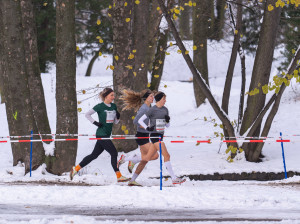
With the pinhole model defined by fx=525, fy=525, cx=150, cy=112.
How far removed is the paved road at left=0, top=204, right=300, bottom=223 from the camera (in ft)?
22.8

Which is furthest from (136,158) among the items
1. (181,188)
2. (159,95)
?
(181,188)

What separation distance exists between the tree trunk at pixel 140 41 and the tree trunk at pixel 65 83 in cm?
282

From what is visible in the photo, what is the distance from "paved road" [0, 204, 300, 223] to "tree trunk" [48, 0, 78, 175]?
4374 millimetres

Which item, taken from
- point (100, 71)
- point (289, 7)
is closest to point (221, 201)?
point (289, 7)

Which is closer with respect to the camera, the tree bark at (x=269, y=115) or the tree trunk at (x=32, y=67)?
the tree bark at (x=269, y=115)

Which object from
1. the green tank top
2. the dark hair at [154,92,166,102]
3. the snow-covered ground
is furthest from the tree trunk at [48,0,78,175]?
the dark hair at [154,92,166,102]

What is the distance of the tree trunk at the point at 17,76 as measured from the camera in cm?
1191

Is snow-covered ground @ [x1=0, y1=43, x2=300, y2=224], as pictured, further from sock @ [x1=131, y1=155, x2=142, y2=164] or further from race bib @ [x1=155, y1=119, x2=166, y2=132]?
race bib @ [x1=155, y1=119, x2=166, y2=132]

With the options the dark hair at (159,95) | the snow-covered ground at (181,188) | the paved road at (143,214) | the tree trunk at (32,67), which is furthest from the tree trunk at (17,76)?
the paved road at (143,214)

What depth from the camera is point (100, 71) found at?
47.7 meters

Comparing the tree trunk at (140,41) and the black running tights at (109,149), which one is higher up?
the tree trunk at (140,41)

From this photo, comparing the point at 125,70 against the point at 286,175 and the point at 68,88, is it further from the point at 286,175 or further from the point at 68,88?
the point at 286,175

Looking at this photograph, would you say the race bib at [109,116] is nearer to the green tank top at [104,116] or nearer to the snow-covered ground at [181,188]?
the green tank top at [104,116]

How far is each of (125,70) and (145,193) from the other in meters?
5.93
